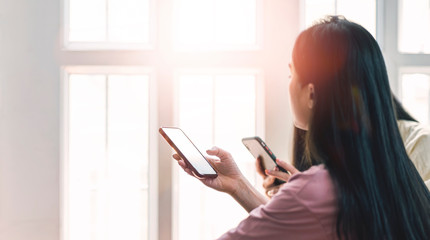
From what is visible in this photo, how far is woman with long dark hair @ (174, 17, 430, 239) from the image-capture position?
0.77m

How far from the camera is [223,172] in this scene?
1.40m

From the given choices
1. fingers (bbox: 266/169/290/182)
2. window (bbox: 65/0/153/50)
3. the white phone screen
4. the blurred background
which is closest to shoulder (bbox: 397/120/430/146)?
fingers (bbox: 266/169/290/182)

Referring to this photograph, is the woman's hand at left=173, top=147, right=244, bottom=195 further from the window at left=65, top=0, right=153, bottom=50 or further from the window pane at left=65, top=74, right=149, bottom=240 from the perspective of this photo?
the window at left=65, top=0, right=153, bottom=50

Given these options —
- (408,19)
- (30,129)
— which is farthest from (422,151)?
(30,129)

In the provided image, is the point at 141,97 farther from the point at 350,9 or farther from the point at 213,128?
the point at 350,9

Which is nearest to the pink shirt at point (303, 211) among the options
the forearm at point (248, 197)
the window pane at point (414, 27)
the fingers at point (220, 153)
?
the forearm at point (248, 197)

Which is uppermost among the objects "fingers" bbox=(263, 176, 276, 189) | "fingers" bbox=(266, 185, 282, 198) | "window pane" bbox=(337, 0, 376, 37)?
"window pane" bbox=(337, 0, 376, 37)

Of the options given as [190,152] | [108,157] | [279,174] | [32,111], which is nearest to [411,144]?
[279,174]

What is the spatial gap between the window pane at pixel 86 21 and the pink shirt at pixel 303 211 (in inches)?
66.5

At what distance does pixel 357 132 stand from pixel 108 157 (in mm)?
1666

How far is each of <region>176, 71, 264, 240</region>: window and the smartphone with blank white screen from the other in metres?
0.78

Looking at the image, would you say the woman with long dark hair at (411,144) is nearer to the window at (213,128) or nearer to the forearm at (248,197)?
the forearm at (248,197)

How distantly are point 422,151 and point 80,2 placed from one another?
1.64 m

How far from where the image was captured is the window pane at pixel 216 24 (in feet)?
7.45
